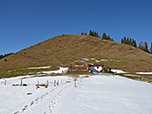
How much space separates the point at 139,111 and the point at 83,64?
142 feet

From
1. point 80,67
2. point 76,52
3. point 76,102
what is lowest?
point 76,102

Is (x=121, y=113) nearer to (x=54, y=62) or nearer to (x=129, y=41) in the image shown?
(x=54, y=62)

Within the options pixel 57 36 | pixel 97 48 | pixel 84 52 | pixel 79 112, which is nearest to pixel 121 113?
pixel 79 112

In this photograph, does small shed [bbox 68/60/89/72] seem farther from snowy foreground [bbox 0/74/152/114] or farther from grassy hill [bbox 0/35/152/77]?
snowy foreground [bbox 0/74/152/114]

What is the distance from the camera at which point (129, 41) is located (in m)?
142

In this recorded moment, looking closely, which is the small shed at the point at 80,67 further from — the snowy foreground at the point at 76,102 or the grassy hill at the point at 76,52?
the snowy foreground at the point at 76,102

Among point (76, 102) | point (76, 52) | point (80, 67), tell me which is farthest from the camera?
point (76, 52)

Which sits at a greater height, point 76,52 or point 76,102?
point 76,52

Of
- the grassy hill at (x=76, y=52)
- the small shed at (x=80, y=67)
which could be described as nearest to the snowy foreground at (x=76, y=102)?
the small shed at (x=80, y=67)

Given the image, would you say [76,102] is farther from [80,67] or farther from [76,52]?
[76,52]

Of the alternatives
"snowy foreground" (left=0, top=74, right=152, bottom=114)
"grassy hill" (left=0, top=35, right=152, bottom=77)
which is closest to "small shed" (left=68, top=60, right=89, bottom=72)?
"grassy hill" (left=0, top=35, right=152, bottom=77)

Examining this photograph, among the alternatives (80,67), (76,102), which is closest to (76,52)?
(80,67)

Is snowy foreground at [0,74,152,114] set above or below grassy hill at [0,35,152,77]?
below

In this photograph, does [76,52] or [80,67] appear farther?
[76,52]
